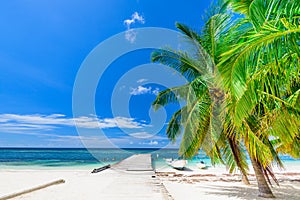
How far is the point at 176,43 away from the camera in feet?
26.6

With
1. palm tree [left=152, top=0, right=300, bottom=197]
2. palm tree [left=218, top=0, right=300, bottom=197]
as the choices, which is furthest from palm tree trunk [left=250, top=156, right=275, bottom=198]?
palm tree [left=218, top=0, right=300, bottom=197]

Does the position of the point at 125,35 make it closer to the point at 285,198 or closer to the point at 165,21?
the point at 165,21

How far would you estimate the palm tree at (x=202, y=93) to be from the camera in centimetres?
639

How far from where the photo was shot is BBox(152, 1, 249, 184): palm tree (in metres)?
6.39

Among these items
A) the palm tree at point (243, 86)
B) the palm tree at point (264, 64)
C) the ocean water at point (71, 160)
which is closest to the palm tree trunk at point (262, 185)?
the palm tree at point (243, 86)

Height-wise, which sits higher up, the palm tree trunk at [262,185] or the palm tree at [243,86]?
the palm tree at [243,86]

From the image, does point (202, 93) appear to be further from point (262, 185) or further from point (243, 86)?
A: point (243, 86)

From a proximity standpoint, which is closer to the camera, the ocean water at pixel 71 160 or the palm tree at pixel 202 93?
the palm tree at pixel 202 93

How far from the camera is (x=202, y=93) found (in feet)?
22.6

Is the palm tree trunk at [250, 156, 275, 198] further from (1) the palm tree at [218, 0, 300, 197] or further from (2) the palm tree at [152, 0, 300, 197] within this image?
(1) the palm tree at [218, 0, 300, 197]

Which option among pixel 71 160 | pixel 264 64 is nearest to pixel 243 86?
pixel 264 64

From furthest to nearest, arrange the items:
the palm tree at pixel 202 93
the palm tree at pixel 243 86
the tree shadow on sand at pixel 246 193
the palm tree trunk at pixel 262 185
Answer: the tree shadow on sand at pixel 246 193 < the palm tree trunk at pixel 262 185 < the palm tree at pixel 202 93 < the palm tree at pixel 243 86

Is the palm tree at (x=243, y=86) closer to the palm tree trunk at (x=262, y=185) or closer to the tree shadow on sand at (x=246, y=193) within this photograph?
the palm tree trunk at (x=262, y=185)

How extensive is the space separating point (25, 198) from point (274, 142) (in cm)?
834
